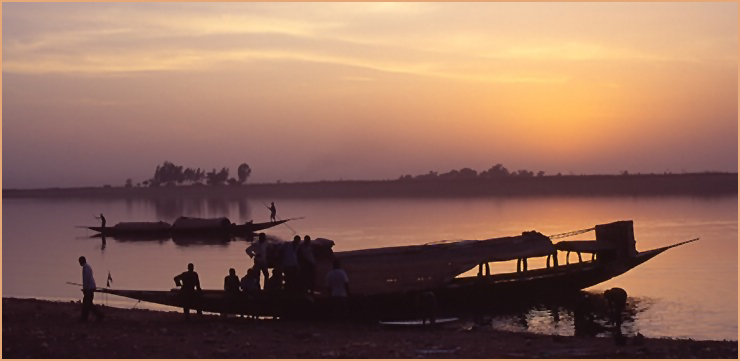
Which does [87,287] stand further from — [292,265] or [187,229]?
[187,229]

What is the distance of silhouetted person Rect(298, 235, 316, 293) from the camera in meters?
19.5

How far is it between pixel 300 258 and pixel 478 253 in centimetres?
469

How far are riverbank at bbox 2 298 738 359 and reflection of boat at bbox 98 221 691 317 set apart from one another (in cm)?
58

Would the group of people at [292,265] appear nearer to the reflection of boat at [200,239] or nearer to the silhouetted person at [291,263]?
the silhouetted person at [291,263]

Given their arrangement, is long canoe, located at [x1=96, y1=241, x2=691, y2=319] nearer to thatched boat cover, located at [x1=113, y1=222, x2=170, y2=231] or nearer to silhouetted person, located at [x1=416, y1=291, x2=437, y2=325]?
silhouetted person, located at [x1=416, y1=291, x2=437, y2=325]

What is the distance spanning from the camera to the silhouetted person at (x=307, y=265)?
1955 cm

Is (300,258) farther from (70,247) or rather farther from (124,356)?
(70,247)

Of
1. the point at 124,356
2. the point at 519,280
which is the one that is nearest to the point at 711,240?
the point at 519,280

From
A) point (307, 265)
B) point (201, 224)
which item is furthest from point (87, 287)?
point (201, 224)

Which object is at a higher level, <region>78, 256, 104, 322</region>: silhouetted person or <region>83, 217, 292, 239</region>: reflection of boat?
<region>83, 217, 292, 239</region>: reflection of boat

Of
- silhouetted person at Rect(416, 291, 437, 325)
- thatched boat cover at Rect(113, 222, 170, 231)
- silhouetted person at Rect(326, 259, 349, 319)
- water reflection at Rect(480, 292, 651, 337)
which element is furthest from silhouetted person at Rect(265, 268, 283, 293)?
thatched boat cover at Rect(113, 222, 170, 231)

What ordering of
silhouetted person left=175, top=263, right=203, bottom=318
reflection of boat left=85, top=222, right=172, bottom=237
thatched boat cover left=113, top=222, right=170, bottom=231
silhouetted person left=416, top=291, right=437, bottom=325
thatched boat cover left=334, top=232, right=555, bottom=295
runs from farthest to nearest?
thatched boat cover left=113, top=222, right=170, bottom=231 < reflection of boat left=85, top=222, right=172, bottom=237 < thatched boat cover left=334, top=232, right=555, bottom=295 < silhouetted person left=416, top=291, right=437, bottom=325 < silhouetted person left=175, top=263, right=203, bottom=318

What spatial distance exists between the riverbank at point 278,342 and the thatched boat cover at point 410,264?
1.90 meters

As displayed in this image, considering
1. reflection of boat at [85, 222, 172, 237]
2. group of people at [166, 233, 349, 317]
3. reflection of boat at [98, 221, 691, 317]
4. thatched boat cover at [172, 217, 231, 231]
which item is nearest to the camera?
group of people at [166, 233, 349, 317]
